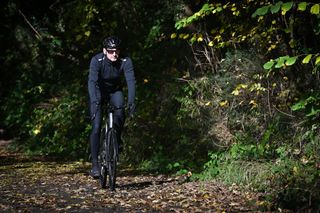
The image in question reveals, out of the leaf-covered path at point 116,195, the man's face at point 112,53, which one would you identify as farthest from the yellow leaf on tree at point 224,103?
the man's face at point 112,53

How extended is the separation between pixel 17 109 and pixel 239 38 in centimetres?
954

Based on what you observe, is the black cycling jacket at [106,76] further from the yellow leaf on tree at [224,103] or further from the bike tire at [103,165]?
the yellow leaf on tree at [224,103]

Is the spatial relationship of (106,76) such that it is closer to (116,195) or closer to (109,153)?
(109,153)

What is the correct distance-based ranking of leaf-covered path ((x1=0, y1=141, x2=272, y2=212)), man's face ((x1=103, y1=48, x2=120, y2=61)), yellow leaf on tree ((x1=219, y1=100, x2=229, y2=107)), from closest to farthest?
1. leaf-covered path ((x1=0, y1=141, x2=272, y2=212))
2. man's face ((x1=103, y1=48, x2=120, y2=61))
3. yellow leaf on tree ((x1=219, y1=100, x2=229, y2=107))

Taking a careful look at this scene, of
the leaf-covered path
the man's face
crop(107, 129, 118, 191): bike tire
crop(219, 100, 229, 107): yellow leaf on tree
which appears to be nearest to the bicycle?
crop(107, 129, 118, 191): bike tire

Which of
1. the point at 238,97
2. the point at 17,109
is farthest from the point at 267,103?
the point at 17,109

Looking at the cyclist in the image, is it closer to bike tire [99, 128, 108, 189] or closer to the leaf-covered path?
bike tire [99, 128, 108, 189]

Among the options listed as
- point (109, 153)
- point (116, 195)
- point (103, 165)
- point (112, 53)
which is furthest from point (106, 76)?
point (116, 195)

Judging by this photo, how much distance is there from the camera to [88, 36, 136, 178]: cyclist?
759cm

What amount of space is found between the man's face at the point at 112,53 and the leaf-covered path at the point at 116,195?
73.3 inches

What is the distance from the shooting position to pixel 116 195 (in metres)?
7.21

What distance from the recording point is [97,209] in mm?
6301

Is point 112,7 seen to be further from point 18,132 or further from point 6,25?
point 18,132

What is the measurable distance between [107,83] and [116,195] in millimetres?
1671
